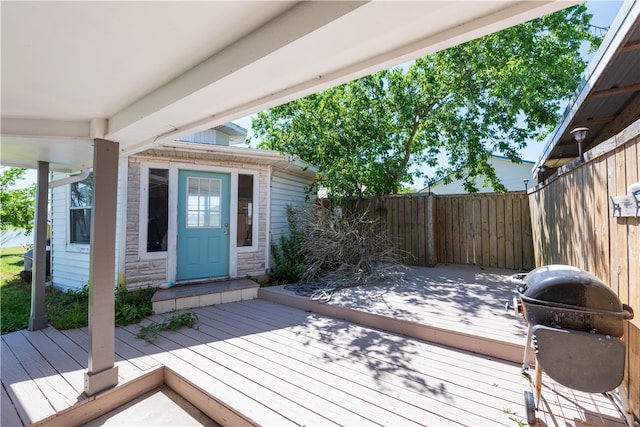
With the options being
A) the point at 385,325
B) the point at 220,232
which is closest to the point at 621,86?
the point at 385,325

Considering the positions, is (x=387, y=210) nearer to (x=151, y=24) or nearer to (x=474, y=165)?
(x=474, y=165)

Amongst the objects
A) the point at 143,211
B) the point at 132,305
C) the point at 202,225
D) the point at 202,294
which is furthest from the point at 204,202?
the point at 132,305

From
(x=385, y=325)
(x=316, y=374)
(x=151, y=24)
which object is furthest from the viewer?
(x=385, y=325)

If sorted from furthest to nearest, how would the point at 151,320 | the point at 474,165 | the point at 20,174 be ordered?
the point at 20,174 < the point at 474,165 < the point at 151,320

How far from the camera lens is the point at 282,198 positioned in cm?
604

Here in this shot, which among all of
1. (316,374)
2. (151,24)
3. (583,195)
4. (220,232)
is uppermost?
(151,24)

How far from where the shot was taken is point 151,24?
1161 mm

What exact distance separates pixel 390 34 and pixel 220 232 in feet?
14.9

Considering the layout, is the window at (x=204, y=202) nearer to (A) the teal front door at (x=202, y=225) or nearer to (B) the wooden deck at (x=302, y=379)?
(A) the teal front door at (x=202, y=225)

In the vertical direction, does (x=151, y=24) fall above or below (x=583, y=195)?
above

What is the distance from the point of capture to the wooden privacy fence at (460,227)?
18.8 ft

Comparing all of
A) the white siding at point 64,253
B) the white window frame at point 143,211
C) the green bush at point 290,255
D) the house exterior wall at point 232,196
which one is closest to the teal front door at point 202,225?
the house exterior wall at point 232,196

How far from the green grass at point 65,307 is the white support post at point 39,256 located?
19 centimetres

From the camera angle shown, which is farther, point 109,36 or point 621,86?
point 621,86
